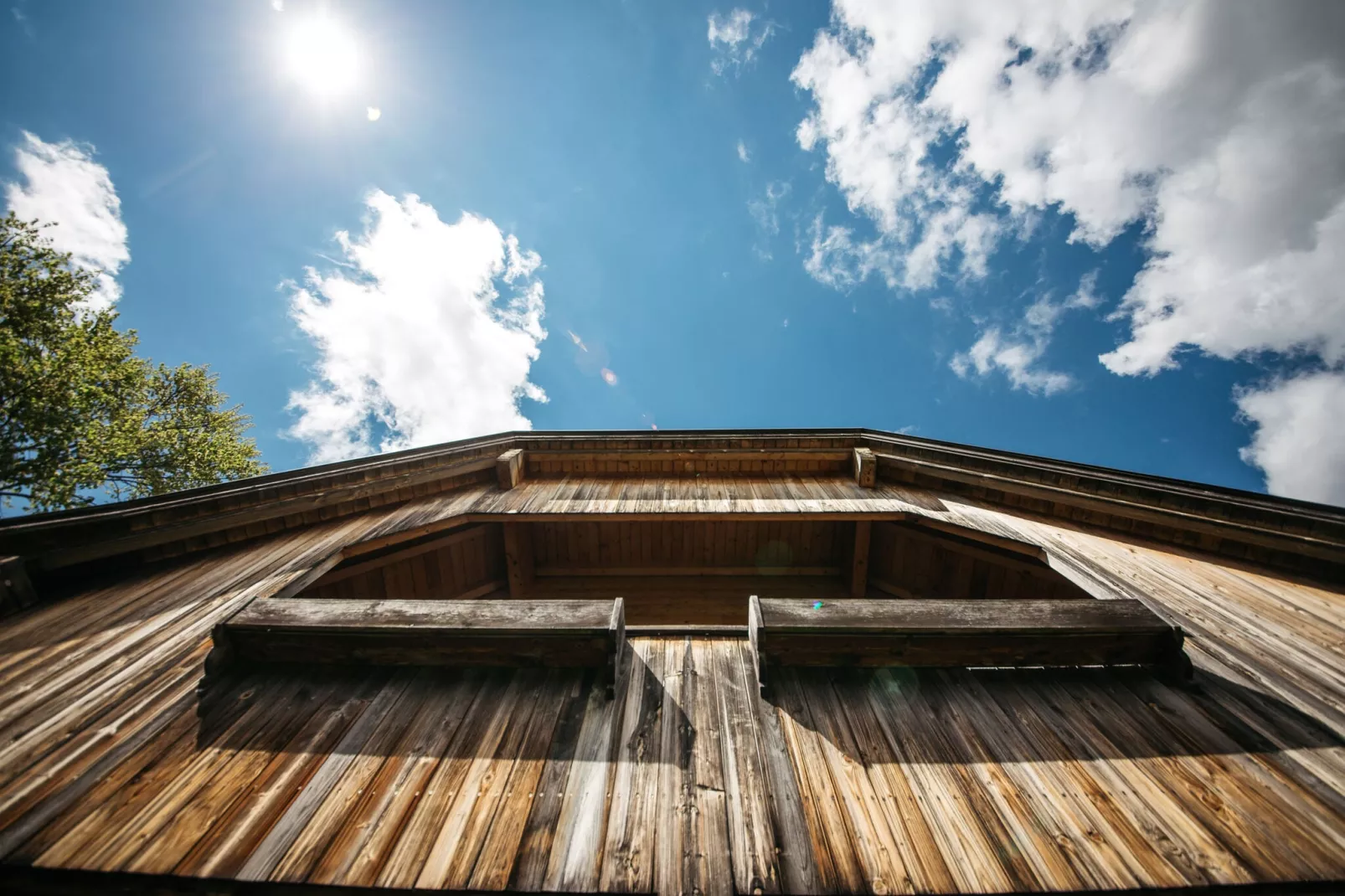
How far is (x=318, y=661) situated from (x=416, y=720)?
1208 millimetres

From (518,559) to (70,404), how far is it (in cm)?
1639

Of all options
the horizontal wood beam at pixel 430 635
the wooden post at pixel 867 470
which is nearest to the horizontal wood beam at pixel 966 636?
the horizontal wood beam at pixel 430 635

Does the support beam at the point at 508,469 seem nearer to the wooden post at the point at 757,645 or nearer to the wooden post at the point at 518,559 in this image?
the wooden post at the point at 518,559

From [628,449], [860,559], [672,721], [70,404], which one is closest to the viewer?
[672,721]

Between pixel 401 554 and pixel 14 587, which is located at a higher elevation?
pixel 401 554

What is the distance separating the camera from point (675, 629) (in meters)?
4.00

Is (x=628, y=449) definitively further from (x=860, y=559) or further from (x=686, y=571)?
(x=860, y=559)

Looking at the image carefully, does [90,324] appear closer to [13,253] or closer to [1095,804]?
[13,253]

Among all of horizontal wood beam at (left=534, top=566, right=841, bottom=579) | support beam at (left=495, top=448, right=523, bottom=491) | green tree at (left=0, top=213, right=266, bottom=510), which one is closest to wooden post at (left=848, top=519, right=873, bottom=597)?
horizontal wood beam at (left=534, top=566, right=841, bottom=579)

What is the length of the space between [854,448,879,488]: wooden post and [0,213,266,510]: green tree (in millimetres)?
17944

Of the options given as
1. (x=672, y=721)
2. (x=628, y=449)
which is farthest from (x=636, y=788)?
(x=628, y=449)

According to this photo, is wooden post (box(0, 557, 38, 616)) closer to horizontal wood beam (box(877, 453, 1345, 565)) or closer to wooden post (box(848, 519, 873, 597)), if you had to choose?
wooden post (box(848, 519, 873, 597))

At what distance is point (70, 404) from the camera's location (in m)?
12.8

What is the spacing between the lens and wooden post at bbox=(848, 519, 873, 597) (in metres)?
7.11
